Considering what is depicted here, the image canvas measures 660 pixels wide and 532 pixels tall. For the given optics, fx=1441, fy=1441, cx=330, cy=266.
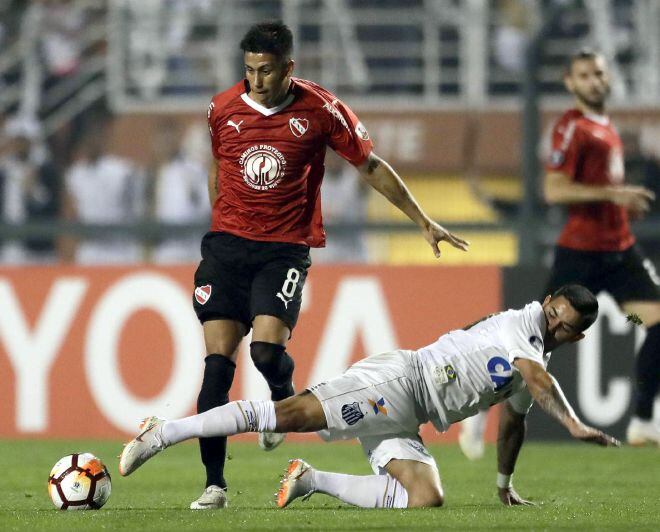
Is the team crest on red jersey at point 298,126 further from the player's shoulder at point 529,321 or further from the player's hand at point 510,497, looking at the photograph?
the player's hand at point 510,497

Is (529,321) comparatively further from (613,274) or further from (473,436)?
(473,436)

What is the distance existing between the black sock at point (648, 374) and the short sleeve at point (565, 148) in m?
1.15

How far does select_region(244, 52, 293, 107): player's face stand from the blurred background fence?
4.79 metres

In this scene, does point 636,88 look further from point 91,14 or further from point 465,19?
point 91,14

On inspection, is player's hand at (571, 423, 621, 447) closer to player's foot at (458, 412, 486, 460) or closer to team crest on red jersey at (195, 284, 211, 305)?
team crest on red jersey at (195, 284, 211, 305)

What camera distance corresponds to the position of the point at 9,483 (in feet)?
26.1

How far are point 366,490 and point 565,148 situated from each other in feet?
11.5

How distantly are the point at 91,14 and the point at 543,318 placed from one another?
9538 millimetres

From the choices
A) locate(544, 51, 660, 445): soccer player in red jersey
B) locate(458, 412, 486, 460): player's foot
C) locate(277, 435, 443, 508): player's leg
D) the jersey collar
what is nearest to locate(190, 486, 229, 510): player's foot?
locate(277, 435, 443, 508): player's leg

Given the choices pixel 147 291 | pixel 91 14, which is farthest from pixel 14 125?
pixel 147 291

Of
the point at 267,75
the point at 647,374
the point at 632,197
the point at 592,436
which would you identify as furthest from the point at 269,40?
the point at 647,374

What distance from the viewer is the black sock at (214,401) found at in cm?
645

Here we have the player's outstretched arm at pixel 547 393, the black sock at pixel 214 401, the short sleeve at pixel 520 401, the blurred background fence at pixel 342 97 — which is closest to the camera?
the player's outstretched arm at pixel 547 393

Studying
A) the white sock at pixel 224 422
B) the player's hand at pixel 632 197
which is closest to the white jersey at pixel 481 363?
the white sock at pixel 224 422
